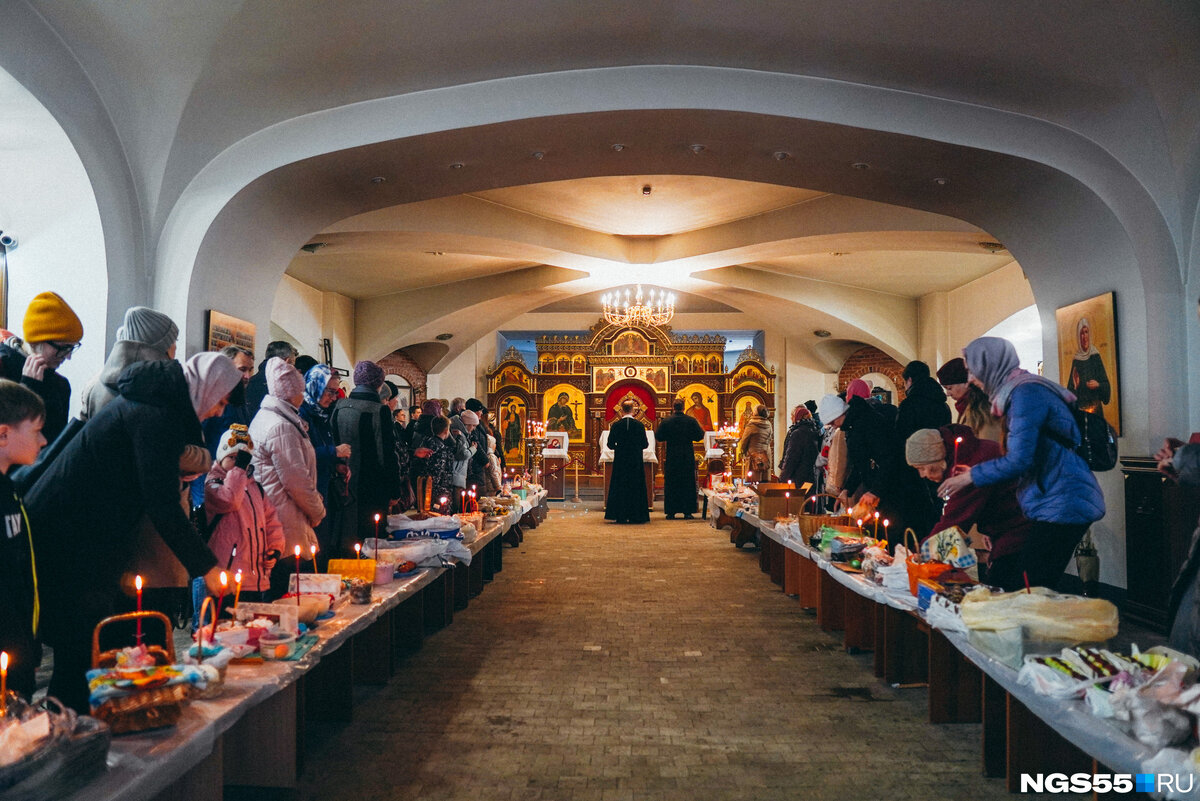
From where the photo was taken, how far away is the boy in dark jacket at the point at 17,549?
1865 mm

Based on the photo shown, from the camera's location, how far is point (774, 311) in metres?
13.8

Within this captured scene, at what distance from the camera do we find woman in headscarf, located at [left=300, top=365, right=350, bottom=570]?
4359mm

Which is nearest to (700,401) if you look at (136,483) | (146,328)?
(146,328)

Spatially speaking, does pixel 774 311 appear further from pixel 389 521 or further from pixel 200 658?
pixel 200 658

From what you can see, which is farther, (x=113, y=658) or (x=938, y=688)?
(x=938, y=688)

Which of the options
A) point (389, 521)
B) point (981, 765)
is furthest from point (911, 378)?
point (389, 521)

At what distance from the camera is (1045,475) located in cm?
303

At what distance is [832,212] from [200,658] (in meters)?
7.82

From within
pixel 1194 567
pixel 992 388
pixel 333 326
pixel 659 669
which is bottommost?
pixel 659 669

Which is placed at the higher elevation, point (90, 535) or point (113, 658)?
point (90, 535)

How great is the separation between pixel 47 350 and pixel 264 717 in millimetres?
1866

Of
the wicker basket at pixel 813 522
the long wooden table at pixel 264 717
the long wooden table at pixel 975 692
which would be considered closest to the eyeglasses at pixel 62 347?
the long wooden table at pixel 264 717

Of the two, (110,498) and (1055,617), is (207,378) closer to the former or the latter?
(110,498)

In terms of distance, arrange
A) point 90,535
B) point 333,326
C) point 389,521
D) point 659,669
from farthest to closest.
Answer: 1. point 333,326
2. point 389,521
3. point 659,669
4. point 90,535
